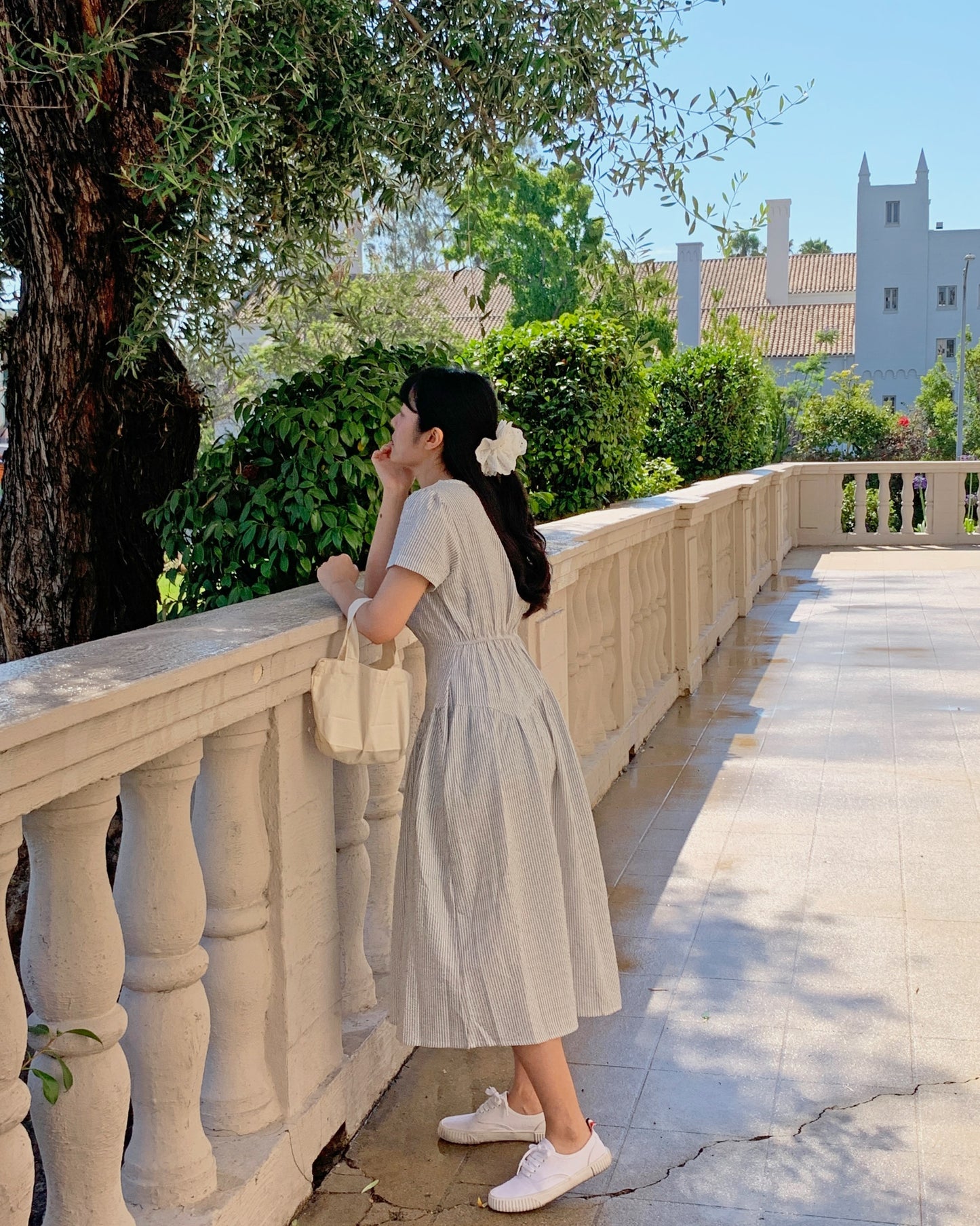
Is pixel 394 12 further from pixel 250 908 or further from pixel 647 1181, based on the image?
pixel 647 1181

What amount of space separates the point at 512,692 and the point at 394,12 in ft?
7.38

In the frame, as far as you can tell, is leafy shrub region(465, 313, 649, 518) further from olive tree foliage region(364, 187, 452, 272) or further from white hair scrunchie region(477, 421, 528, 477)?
white hair scrunchie region(477, 421, 528, 477)

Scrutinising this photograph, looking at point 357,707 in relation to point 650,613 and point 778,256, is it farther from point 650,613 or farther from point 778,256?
point 778,256

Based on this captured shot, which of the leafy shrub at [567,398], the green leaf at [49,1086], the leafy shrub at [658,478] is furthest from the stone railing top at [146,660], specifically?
the leafy shrub at [658,478]

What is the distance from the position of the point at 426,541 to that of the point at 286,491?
4.55 feet

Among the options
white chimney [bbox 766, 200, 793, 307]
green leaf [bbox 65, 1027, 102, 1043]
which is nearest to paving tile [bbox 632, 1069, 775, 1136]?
green leaf [bbox 65, 1027, 102, 1043]

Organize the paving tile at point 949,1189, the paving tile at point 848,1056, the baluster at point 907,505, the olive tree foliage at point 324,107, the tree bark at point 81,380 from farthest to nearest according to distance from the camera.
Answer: the baluster at point 907,505, the tree bark at point 81,380, the olive tree foliage at point 324,107, the paving tile at point 848,1056, the paving tile at point 949,1189

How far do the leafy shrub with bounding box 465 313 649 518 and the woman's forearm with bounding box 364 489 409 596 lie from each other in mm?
5050

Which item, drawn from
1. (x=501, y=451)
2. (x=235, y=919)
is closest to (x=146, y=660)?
(x=235, y=919)

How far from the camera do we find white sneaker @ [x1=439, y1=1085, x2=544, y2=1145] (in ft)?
9.32

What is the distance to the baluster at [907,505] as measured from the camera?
17.1 m

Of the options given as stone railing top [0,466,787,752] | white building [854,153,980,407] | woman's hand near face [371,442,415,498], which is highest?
white building [854,153,980,407]

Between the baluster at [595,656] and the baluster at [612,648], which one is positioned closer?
the baluster at [595,656]

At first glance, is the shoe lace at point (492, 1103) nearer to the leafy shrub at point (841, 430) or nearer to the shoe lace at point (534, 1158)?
the shoe lace at point (534, 1158)
